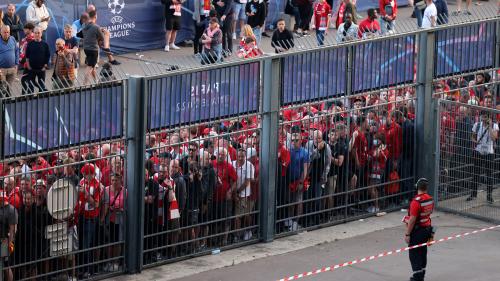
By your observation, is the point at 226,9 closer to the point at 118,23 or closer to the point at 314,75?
the point at 118,23

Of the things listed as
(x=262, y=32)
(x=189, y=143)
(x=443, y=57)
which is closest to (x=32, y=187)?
(x=189, y=143)

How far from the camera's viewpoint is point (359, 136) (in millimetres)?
20297

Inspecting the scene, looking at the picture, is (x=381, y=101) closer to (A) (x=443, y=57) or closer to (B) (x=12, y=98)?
(A) (x=443, y=57)

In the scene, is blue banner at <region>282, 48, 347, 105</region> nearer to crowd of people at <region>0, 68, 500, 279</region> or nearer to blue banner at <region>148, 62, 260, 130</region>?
crowd of people at <region>0, 68, 500, 279</region>

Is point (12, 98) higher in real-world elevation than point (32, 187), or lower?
higher

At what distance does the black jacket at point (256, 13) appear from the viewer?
102ft

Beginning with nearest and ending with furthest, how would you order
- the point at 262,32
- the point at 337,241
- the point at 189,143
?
1. the point at 189,143
2. the point at 337,241
3. the point at 262,32

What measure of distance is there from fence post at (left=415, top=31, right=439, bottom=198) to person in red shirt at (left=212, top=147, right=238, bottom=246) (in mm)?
3849

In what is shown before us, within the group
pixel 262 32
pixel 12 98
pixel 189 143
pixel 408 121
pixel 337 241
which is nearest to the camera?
pixel 12 98

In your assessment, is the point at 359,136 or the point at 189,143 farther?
the point at 359,136

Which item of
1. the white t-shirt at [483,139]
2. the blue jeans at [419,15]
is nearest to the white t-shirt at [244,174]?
the white t-shirt at [483,139]

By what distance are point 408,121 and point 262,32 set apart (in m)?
11.6

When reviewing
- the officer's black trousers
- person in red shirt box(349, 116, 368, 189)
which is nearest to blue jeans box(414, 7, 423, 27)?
person in red shirt box(349, 116, 368, 189)

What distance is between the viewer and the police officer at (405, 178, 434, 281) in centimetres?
1678
